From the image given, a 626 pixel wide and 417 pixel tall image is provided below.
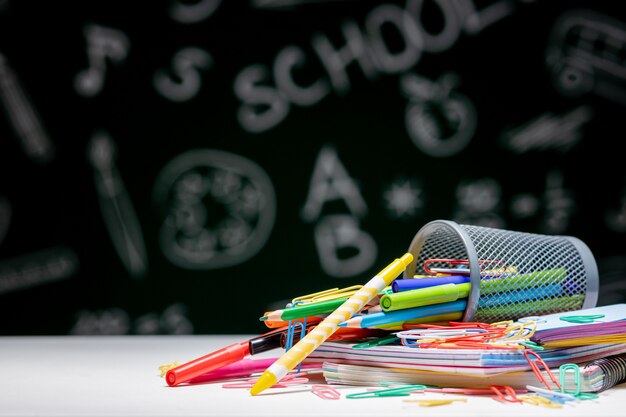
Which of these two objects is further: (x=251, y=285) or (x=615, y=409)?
(x=251, y=285)

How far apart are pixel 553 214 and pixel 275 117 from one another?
2.44 feet

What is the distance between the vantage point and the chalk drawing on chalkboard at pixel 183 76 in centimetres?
181

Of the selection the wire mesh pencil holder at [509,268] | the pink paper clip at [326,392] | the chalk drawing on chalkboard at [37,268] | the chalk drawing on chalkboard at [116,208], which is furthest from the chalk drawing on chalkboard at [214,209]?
the pink paper clip at [326,392]

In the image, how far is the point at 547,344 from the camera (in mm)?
862

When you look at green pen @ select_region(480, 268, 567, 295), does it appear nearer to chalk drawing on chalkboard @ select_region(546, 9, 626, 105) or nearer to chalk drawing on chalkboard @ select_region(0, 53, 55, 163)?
chalk drawing on chalkboard @ select_region(546, 9, 626, 105)

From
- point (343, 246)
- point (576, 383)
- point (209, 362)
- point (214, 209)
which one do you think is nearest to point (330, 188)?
point (343, 246)

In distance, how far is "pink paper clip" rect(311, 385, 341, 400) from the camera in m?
0.86

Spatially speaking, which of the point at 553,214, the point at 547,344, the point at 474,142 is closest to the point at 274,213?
the point at 474,142

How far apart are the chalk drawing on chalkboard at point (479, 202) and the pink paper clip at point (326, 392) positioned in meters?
0.93

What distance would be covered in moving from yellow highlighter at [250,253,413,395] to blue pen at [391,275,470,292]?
0.8 inches

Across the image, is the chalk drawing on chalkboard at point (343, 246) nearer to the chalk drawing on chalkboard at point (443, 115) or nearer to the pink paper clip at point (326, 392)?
the chalk drawing on chalkboard at point (443, 115)

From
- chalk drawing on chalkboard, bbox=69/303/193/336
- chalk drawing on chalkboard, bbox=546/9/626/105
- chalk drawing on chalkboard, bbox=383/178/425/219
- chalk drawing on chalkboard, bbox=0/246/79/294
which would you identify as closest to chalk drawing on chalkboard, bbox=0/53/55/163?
chalk drawing on chalkboard, bbox=0/246/79/294

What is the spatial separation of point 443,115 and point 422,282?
899 millimetres

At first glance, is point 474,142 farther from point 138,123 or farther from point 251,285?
point 138,123
